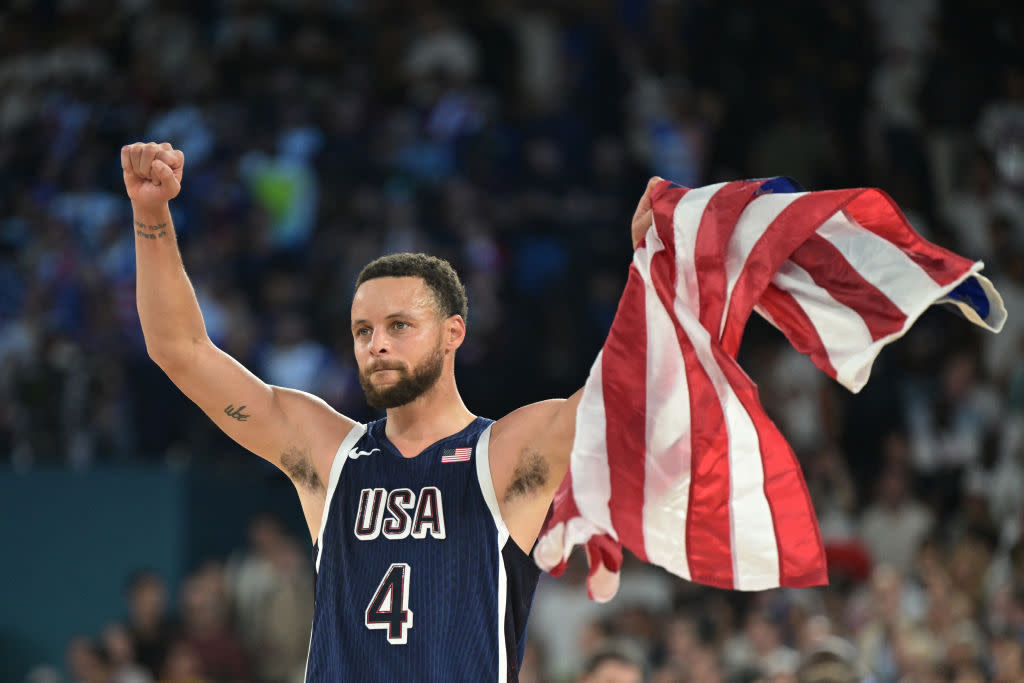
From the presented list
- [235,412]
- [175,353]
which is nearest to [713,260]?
[235,412]

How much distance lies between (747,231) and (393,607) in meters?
1.49

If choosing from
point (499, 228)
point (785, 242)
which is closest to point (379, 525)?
point (785, 242)

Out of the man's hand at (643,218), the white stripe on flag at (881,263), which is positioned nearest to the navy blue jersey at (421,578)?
the man's hand at (643,218)

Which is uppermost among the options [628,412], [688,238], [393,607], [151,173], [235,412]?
[151,173]

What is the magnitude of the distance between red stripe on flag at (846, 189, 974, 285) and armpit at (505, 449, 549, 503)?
119 centimetres

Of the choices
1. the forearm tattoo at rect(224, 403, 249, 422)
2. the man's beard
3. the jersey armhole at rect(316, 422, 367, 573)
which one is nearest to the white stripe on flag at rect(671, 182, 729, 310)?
the man's beard

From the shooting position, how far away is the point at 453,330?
14.3ft

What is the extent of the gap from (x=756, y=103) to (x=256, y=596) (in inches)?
233

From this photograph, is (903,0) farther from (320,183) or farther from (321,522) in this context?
(321,522)

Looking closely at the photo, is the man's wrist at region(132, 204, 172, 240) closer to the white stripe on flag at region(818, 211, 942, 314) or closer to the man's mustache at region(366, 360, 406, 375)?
the man's mustache at region(366, 360, 406, 375)

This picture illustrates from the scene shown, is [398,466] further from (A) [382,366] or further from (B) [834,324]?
(B) [834,324]

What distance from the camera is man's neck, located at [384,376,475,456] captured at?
14.0 feet

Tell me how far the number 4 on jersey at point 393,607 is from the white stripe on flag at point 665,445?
0.68 m

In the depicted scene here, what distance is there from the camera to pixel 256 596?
11.3m
